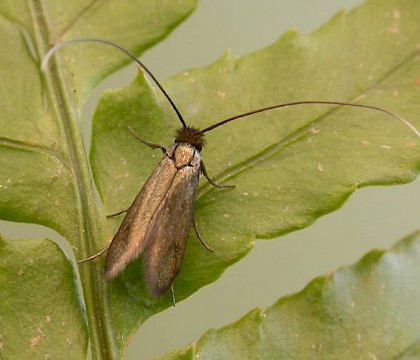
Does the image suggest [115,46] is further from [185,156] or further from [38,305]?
[38,305]

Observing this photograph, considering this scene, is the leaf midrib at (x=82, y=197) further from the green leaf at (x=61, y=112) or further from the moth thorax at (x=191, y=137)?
the moth thorax at (x=191, y=137)

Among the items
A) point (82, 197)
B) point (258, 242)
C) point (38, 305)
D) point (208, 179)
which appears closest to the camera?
point (38, 305)

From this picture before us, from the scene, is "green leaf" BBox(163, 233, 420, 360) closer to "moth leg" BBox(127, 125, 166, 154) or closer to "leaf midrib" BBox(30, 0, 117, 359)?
"leaf midrib" BBox(30, 0, 117, 359)

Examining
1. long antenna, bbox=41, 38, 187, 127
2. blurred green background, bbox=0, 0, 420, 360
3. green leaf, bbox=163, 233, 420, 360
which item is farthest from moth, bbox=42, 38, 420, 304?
blurred green background, bbox=0, 0, 420, 360

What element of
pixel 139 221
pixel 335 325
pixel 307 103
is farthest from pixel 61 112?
pixel 335 325

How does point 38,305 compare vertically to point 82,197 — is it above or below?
below

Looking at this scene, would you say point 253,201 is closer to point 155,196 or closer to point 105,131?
point 155,196
